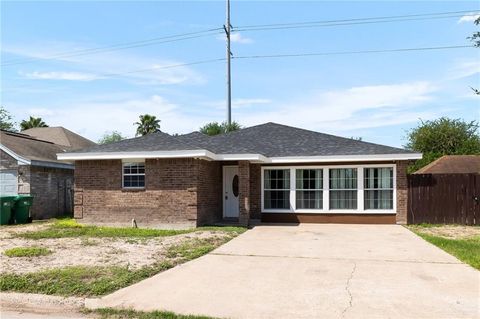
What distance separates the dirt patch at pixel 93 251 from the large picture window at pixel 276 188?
4720 mm

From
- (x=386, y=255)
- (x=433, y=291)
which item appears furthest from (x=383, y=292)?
(x=386, y=255)

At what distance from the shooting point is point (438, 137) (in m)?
40.8

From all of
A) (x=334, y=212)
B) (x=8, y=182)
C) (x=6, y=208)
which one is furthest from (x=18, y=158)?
(x=334, y=212)

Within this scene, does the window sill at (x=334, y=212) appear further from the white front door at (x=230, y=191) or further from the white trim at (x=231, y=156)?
the white trim at (x=231, y=156)

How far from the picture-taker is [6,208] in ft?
59.3

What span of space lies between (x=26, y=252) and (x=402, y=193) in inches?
529

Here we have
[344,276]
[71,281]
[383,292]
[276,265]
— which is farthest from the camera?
[276,265]

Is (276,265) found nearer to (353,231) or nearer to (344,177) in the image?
(353,231)

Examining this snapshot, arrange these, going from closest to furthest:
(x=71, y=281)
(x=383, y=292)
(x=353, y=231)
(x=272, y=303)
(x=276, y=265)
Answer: (x=272, y=303), (x=383, y=292), (x=71, y=281), (x=276, y=265), (x=353, y=231)

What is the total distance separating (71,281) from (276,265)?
159 inches

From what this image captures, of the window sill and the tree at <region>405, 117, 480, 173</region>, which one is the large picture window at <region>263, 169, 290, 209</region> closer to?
the window sill

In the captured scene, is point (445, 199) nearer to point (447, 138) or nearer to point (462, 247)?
point (462, 247)

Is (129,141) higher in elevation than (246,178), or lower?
higher

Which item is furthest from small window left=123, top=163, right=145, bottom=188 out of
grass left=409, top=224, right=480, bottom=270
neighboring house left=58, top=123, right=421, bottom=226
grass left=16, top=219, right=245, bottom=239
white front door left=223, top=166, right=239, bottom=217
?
grass left=409, top=224, right=480, bottom=270
